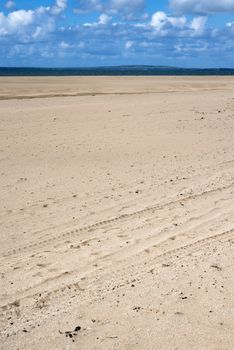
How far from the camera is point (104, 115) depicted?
18.7 metres

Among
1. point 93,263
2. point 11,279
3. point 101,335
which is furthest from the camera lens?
point 93,263

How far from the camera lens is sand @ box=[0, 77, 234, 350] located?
4184mm

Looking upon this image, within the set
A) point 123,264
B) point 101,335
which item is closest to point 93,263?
point 123,264

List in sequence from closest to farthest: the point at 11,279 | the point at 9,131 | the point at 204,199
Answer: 1. the point at 11,279
2. the point at 204,199
3. the point at 9,131

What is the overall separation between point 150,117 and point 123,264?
1328 centimetres

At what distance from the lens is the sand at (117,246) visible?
4.18 meters

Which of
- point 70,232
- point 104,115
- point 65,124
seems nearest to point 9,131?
point 65,124

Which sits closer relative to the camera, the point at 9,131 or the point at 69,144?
the point at 69,144

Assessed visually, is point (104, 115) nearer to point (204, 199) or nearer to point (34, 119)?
point (34, 119)

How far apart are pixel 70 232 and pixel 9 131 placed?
9557 mm

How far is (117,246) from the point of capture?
5.92 metres

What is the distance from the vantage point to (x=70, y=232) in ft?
21.2

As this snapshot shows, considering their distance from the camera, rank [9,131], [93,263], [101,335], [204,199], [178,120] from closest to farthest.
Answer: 1. [101,335]
2. [93,263]
3. [204,199]
4. [9,131]
5. [178,120]

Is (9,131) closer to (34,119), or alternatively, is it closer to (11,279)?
(34,119)
